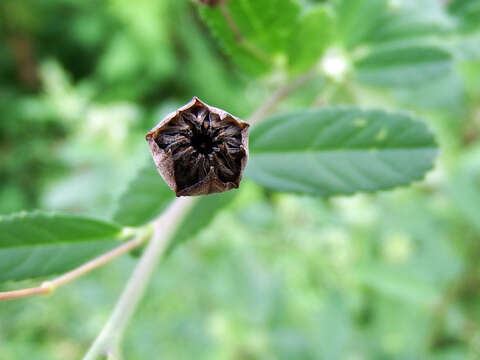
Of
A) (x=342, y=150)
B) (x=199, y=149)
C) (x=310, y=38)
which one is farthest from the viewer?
(x=310, y=38)

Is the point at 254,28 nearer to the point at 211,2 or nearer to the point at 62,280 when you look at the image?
the point at 211,2

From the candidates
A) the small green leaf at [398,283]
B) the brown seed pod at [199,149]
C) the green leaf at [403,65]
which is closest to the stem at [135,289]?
the brown seed pod at [199,149]

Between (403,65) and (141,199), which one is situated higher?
(403,65)

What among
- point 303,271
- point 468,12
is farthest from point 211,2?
point 303,271

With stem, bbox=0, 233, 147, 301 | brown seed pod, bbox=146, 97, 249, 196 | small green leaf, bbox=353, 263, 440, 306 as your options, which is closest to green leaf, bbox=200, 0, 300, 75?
brown seed pod, bbox=146, 97, 249, 196

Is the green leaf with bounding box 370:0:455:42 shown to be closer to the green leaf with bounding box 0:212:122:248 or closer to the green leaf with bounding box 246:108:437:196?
the green leaf with bounding box 246:108:437:196

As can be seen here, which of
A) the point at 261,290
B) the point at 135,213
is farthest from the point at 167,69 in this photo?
the point at 135,213
